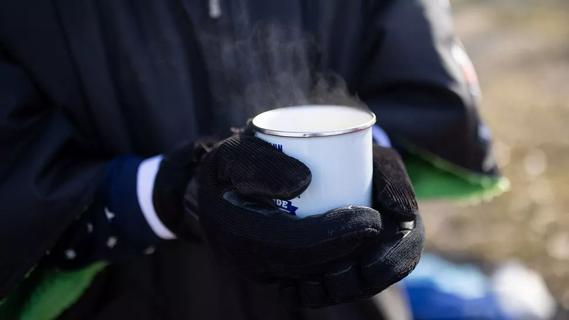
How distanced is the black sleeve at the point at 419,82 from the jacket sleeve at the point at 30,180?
1.87 feet

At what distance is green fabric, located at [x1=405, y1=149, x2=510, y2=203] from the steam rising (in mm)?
300

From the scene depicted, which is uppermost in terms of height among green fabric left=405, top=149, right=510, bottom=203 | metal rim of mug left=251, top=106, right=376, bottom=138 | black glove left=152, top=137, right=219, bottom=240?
metal rim of mug left=251, top=106, right=376, bottom=138

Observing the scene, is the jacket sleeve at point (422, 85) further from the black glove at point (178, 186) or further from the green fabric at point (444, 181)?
the black glove at point (178, 186)

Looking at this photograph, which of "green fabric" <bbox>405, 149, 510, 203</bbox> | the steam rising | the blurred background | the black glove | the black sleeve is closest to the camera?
the black glove

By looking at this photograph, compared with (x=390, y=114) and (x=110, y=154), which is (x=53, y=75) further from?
(x=390, y=114)

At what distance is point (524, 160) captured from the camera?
12.5 ft

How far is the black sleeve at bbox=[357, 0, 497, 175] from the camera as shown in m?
1.31

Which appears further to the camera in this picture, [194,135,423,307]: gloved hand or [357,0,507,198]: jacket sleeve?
[357,0,507,198]: jacket sleeve

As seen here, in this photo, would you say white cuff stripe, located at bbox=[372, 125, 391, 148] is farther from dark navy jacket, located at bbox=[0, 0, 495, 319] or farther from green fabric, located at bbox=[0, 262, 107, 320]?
green fabric, located at bbox=[0, 262, 107, 320]

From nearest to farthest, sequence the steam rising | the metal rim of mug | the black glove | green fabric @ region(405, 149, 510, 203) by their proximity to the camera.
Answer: the metal rim of mug, the black glove, the steam rising, green fabric @ region(405, 149, 510, 203)

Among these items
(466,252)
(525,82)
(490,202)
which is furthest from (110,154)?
(525,82)

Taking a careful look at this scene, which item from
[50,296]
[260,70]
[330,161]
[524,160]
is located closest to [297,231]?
[330,161]

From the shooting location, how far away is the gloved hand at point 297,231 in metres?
0.84

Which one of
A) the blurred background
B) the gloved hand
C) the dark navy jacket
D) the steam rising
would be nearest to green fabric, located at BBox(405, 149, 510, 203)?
the dark navy jacket
